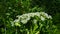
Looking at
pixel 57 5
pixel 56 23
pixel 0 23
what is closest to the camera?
pixel 0 23

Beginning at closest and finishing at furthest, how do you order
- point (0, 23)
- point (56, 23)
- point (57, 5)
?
point (0, 23), point (56, 23), point (57, 5)

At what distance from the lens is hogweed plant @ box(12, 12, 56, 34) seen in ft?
14.4

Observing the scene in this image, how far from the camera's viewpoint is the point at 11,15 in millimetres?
5238

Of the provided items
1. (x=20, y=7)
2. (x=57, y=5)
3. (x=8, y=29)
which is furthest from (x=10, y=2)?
(x=57, y=5)

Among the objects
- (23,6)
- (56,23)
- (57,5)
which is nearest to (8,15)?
(23,6)

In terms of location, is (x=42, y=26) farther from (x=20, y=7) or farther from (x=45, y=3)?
(x=45, y=3)

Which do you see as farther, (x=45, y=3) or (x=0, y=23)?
(x=45, y=3)

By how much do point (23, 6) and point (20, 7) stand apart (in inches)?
3.5

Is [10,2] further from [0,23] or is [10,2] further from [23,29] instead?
[23,29]

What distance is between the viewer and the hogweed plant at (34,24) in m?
4.39

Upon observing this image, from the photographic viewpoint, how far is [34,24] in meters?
4.48

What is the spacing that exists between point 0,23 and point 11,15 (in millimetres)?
397

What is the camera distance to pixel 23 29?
4.45 metres

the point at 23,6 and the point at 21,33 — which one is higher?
the point at 23,6
